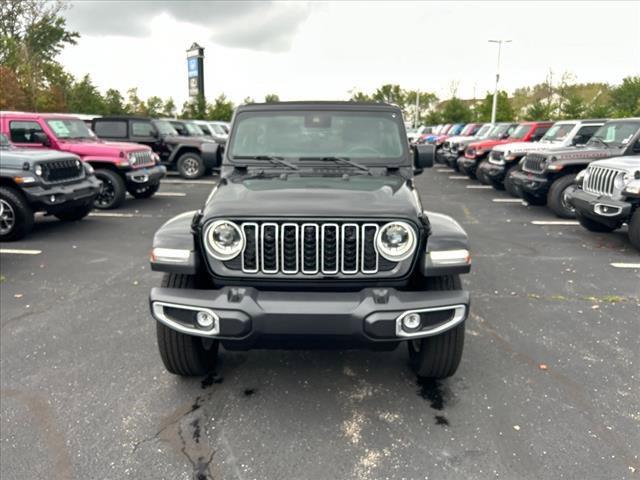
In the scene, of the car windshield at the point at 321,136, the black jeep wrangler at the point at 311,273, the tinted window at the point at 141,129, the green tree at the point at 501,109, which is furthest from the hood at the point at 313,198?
the green tree at the point at 501,109

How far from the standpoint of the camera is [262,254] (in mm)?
2811

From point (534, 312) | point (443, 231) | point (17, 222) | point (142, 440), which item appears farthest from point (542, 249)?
point (17, 222)

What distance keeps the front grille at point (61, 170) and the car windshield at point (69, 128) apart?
1867 millimetres

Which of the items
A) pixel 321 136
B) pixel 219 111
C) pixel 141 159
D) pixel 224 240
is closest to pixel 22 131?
pixel 141 159

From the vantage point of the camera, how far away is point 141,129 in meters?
14.3

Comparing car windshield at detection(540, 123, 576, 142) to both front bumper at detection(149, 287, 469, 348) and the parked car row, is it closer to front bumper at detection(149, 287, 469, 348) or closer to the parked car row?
the parked car row

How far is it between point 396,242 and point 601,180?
5.70m

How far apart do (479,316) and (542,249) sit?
3098 millimetres

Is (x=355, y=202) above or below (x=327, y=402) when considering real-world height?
above

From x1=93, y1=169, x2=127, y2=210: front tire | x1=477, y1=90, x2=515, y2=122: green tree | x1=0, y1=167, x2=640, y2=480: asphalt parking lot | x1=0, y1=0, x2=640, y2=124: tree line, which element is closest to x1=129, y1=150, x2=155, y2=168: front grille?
x1=93, y1=169, x2=127, y2=210: front tire

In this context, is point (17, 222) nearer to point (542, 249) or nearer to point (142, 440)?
point (142, 440)

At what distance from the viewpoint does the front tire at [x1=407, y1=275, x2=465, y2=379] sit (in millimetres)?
2979

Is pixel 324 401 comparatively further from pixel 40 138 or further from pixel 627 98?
pixel 627 98

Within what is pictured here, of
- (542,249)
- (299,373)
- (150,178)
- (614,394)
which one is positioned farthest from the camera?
(150,178)
